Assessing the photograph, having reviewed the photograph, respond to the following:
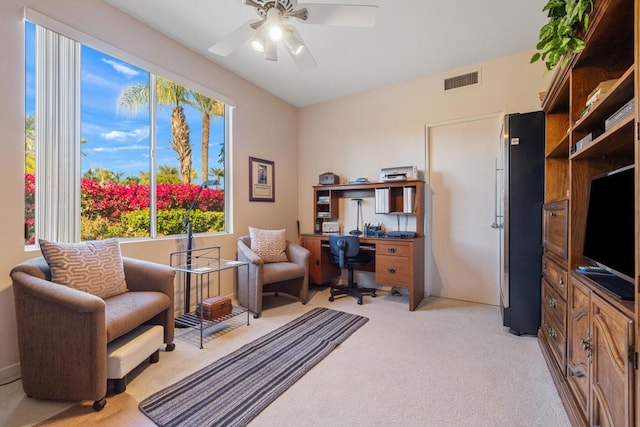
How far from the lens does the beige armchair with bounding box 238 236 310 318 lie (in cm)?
297

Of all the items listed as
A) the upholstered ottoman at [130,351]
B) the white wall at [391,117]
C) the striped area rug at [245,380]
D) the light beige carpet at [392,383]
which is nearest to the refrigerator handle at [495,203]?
the white wall at [391,117]

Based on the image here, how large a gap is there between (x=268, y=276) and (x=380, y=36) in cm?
266

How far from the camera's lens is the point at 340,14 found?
1852 millimetres

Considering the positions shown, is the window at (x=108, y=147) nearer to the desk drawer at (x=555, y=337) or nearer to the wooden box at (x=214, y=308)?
the wooden box at (x=214, y=308)

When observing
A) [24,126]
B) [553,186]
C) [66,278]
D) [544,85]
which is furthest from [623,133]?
[24,126]

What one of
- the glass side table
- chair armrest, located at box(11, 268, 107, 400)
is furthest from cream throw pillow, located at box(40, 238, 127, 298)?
the glass side table

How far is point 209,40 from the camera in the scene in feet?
9.50

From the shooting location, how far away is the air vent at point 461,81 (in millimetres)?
3369

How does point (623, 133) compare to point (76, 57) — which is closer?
point (623, 133)

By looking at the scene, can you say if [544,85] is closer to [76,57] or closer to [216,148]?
[216,148]

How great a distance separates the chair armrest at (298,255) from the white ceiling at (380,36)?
7.15ft

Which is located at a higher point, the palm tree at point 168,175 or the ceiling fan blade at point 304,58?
the ceiling fan blade at point 304,58

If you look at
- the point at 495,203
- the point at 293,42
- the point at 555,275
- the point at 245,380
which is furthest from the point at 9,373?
the point at 495,203

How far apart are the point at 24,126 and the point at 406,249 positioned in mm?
3413
